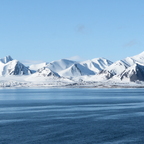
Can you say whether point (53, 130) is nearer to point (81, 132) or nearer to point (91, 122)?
point (81, 132)

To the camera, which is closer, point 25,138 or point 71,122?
point 25,138

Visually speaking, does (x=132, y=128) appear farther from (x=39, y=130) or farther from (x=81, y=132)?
(x=39, y=130)

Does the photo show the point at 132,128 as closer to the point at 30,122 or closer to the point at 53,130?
the point at 53,130

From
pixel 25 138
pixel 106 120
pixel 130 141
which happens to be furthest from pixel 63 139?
pixel 106 120

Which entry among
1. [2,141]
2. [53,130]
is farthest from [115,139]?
[2,141]

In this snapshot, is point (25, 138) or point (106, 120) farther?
point (106, 120)

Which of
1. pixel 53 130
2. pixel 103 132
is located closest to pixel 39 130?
pixel 53 130

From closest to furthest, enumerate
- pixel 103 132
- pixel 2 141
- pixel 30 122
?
pixel 2 141
pixel 103 132
pixel 30 122

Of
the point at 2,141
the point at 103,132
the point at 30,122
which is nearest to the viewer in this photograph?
the point at 2,141
